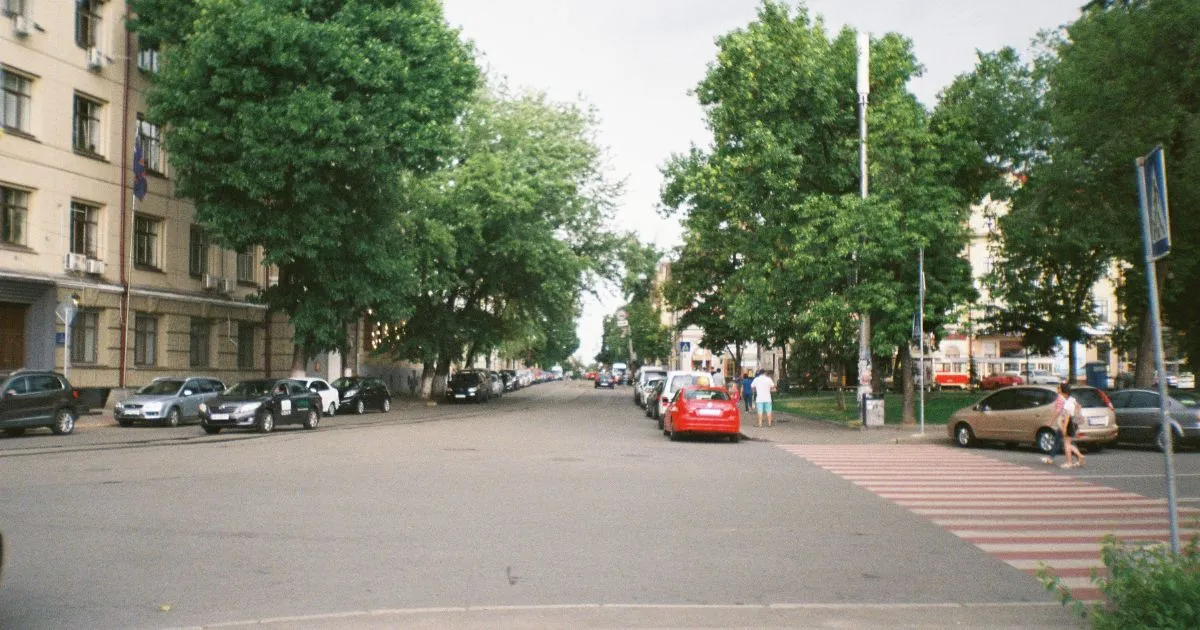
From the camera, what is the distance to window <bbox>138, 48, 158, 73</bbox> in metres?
35.8

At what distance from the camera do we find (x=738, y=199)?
33.3 metres

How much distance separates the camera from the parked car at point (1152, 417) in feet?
77.7

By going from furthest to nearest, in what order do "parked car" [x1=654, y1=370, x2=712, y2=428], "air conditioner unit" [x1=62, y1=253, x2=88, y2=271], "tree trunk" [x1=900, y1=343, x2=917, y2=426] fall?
1. "parked car" [x1=654, y1=370, x2=712, y2=428]
2. "air conditioner unit" [x1=62, y1=253, x2=88, y2=271]
3. "tree trunk" [x1=900, y1=343, x2=917, y2=426]

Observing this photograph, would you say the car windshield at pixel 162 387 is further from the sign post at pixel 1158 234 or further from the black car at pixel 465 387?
the sign post at pixel 1158 234

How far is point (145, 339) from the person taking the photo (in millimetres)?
36531

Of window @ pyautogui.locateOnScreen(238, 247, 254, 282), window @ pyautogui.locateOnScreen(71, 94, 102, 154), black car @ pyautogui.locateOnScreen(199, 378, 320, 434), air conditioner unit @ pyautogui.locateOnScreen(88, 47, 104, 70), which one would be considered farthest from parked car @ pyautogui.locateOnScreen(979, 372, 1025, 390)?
air conditioner unit @ pyautogui.locateOnScreen(88, 47, 104, 70)

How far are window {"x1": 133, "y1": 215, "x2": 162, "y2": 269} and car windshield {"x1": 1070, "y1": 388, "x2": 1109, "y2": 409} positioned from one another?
30.5 metres

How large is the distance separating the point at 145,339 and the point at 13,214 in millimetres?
7144

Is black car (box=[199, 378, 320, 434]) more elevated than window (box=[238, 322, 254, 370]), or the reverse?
window (box=[238, 322, 254, 370])


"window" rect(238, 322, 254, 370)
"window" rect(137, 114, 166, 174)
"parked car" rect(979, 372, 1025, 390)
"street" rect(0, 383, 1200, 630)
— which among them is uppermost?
"window" rect(137, 114, 166, 174)

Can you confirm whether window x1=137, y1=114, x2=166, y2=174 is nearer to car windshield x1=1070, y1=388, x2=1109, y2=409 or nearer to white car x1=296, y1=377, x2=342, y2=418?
white car x1=296, y1=377, x2=342, y2=418

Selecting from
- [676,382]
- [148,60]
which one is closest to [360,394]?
[676,382]

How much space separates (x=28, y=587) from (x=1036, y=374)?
78516mm

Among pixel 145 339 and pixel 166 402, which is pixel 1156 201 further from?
pixel 145 339
